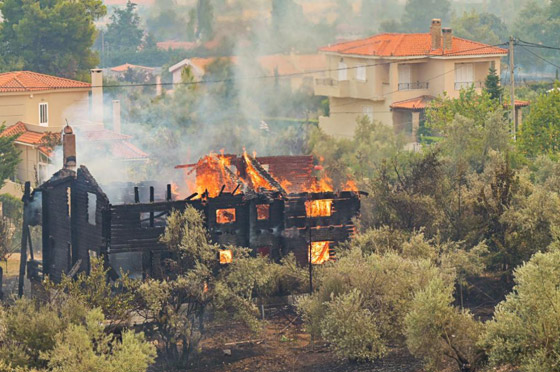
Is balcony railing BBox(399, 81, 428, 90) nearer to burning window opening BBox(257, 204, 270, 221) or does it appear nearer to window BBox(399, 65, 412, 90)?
window BBox(399, 65, 412, 90)

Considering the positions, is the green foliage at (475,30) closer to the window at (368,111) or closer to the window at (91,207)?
the window at (368,111)

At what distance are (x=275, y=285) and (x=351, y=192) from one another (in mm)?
5467

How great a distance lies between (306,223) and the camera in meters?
53.0

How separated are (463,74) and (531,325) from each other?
5474 centimetres

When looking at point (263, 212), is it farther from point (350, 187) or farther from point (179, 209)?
point (350, 187)

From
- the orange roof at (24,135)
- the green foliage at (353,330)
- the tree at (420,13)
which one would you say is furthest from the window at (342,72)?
the tree at (420,13)

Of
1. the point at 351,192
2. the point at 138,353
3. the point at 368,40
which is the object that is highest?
the point at 368,40

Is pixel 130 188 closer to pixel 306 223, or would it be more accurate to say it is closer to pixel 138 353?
pixel 306 223

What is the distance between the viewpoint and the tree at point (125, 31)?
14638 cm

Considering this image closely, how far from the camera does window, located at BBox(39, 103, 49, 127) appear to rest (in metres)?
81.8

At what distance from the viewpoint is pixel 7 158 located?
70812 mm

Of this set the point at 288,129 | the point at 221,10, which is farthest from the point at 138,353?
the point at 288,129

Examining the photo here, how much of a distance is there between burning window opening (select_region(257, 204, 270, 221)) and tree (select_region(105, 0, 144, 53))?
308 feet

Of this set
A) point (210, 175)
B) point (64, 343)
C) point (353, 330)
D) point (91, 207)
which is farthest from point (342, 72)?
point (64, 343)
